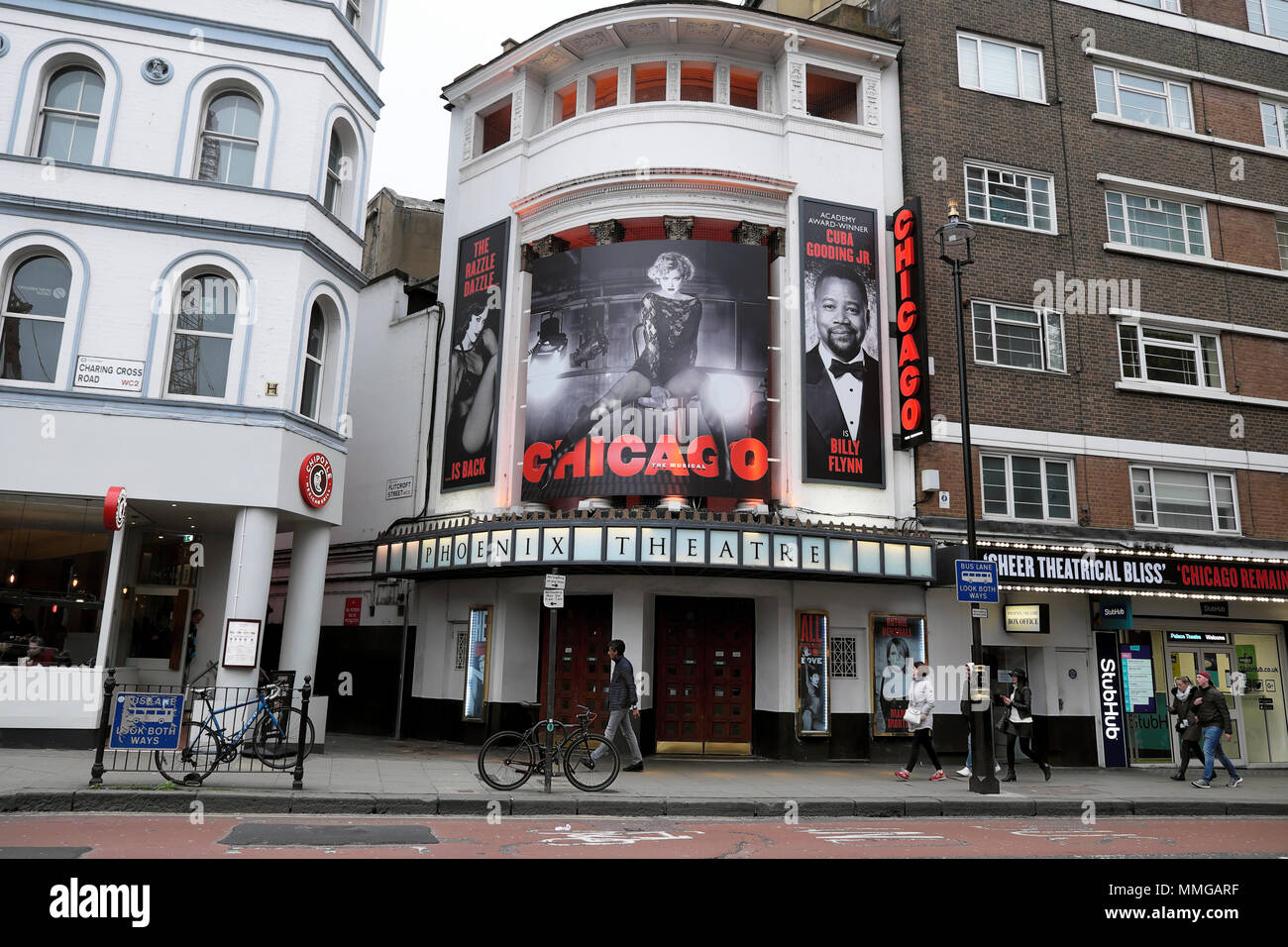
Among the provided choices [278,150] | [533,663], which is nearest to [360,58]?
[278,150]

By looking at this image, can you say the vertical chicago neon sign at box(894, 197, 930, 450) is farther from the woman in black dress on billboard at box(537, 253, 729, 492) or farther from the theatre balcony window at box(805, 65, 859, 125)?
the woman in black dress on billboard at box(537, 253, 729, 492)

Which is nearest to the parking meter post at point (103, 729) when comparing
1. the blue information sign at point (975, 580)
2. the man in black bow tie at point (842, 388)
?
the blue information sign at point (975, 580)

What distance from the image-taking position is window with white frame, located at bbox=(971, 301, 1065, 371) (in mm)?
20203

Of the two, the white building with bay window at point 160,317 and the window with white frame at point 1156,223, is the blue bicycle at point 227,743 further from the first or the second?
the window with white frame at point 1156,223

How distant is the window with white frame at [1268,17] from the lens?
24.4 metres

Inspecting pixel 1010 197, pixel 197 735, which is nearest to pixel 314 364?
pixel 197 735

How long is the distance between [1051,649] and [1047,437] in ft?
15.0

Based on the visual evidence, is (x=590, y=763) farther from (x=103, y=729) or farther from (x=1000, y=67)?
(x=1000, y=67)

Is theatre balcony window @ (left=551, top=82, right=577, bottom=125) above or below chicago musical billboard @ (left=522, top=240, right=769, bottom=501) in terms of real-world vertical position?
above

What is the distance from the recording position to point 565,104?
70.1ft

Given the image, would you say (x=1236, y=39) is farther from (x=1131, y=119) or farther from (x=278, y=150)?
(x=278, y=150)

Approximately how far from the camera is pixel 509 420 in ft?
64.5

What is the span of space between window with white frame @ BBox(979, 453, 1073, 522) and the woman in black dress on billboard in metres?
6.26

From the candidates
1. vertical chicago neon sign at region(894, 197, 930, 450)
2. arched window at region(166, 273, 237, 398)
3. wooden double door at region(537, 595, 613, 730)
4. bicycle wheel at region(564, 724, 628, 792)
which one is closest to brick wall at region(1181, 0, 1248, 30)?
vertical chicago neon sign at region(894, 197, 930, 450)
